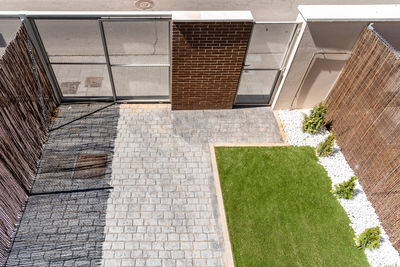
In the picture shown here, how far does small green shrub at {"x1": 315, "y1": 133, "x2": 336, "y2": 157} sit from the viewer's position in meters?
8.81

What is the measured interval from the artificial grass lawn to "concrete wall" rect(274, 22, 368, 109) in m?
2.00

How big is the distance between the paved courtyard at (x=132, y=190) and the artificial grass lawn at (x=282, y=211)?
53 cm

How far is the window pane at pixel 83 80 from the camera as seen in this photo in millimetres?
9422

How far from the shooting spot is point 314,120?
955cm

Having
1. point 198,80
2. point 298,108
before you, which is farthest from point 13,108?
point 298,108

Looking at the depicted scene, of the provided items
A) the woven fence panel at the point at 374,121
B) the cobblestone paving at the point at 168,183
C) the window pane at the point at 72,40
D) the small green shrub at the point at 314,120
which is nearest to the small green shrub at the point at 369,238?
the woven fence panel at the point at 374,121

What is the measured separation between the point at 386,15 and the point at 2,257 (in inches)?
458

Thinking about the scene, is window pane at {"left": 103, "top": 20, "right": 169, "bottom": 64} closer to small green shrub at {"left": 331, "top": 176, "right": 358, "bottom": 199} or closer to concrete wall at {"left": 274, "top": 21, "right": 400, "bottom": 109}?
concrete wall at {"left": 274, "top": 21, "right": 400, "bottom": 109}

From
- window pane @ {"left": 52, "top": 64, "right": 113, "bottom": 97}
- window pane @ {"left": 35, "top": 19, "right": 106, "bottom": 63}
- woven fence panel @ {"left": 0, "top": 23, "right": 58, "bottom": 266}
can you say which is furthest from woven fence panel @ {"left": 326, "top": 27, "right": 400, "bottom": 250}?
woven fence panel @ {"left": 0, "top": 23, "right": 58, "bottom": 266}

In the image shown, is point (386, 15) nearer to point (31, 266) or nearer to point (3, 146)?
point (3, 146)

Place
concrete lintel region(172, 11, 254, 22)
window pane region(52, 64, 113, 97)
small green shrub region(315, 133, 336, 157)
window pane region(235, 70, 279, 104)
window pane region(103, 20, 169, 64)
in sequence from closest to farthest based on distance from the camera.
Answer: concrete lintel region(172, 11, 254, 22)
small green shrub region(315, 133, 336, 157)
window pane region(52, 64, 113, 97)
window pane region(235, 70, 279, 104)
window pane region(103, 20, 169, 64)

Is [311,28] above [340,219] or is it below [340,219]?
above

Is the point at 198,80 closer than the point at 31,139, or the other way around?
the point at 31,139

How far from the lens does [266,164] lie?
8914 millimetres
